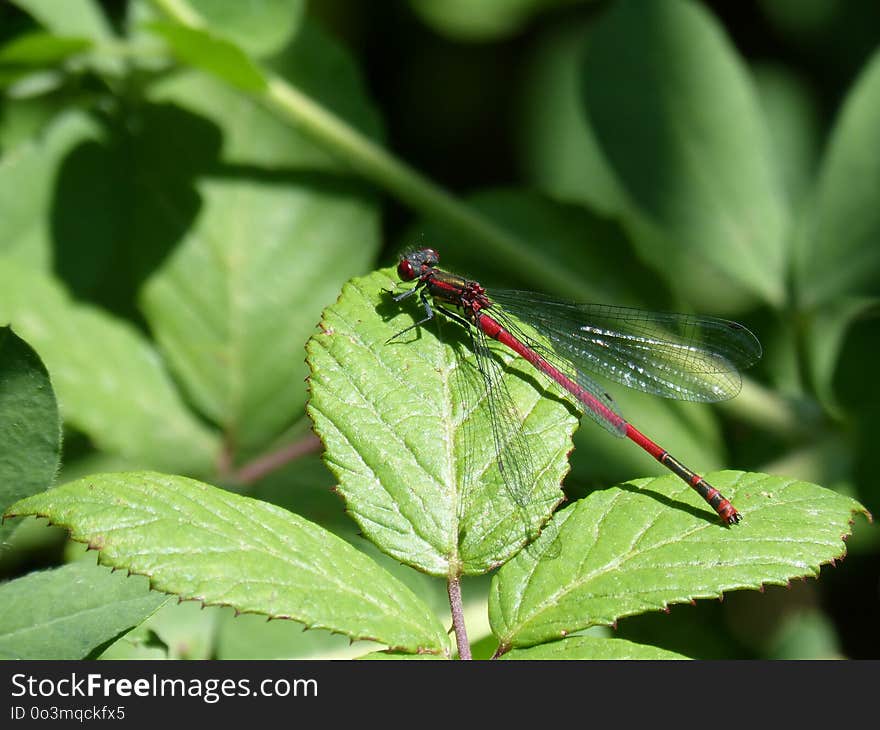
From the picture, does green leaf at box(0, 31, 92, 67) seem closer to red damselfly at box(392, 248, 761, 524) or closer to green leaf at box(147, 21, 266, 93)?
green leaf at box(147, 21, 266, 93)

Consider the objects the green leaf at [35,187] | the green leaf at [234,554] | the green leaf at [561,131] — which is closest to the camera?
the green leaf at [234,554]

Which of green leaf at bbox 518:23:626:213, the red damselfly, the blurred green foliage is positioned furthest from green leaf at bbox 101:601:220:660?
green leaf at bbox 518:23:626:213

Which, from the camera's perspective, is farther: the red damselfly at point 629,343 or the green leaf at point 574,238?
the green leaf at point 574,238

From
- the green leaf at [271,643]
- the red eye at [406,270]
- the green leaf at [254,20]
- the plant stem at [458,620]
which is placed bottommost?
the plant stem at [458,620]

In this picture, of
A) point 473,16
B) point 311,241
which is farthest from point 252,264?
point 473,16

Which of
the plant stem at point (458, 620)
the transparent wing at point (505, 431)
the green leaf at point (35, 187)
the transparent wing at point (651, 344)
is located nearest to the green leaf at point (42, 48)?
the green leaf at point (35, 187)

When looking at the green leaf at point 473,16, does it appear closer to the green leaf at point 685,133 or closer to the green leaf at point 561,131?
the green leaf at point 561,131
